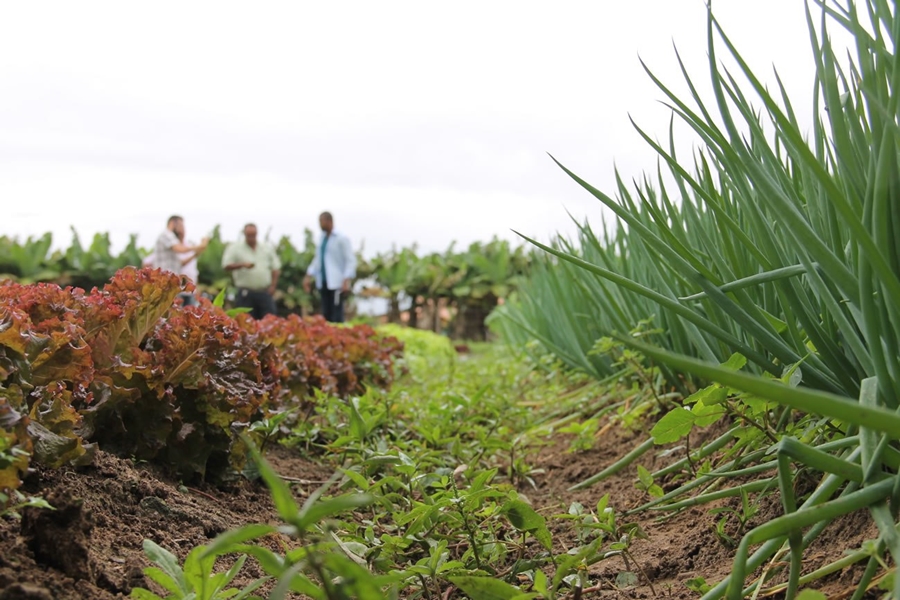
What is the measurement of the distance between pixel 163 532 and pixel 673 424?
3.24 ft

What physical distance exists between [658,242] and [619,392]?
2032mm

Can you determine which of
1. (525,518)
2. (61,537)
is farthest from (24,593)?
(525,518)

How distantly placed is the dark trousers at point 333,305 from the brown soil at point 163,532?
29.1ft

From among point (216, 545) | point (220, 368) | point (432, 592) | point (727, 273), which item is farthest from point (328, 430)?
point (216, 545)

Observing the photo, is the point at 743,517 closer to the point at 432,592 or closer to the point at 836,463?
the point at 836,463

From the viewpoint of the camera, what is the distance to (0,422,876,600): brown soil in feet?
3.70

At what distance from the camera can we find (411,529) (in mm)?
1546

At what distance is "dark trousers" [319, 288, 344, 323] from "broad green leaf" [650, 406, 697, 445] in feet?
32.0

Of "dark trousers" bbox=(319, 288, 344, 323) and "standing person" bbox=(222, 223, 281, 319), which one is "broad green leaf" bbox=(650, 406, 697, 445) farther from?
"dark trousers" bbox=(319, 288, 344, 323)

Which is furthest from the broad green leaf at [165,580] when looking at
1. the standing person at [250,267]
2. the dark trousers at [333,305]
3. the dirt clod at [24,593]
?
the dark trousers at [333,305]

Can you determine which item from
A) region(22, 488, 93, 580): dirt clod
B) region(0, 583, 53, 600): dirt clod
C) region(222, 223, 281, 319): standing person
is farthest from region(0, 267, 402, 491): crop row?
region(222, 223, 281, 319): standing person

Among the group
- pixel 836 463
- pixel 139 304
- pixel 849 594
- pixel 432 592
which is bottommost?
pixel 432 592

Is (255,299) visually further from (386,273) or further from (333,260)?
(386,273)

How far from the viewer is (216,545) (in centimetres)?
73
